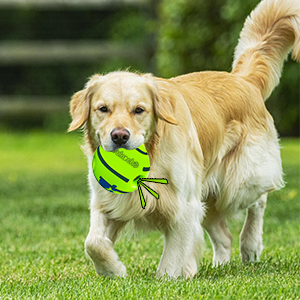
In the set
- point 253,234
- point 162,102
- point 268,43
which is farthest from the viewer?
point 268,43

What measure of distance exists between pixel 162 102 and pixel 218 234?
4.40ft

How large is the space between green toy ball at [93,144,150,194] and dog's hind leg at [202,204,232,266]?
112 centimetres

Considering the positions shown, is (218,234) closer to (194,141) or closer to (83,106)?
(194,141)

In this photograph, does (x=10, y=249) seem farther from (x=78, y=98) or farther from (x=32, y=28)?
(x=32, y=28)

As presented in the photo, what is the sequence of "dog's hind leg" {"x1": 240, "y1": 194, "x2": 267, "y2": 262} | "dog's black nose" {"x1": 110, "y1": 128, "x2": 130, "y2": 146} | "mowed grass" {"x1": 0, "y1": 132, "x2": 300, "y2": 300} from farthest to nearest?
"dog's hind leg" {"x1": 240, "y1": 194, "x2": 267, "y2": 262}, "dog's black nose" {"x1": 110, "y1": 128, "x2": 130, "y2": 146}, "mowed grass" {"x1": 0, "y1": 132, "x2": 300, "y2": 300}

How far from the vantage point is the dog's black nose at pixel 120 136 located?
336 centimetres

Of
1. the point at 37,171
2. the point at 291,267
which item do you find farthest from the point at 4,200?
the point at 291,267

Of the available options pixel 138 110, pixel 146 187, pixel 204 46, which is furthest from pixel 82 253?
pixel 204 46

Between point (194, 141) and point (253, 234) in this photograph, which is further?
point (253, 234)

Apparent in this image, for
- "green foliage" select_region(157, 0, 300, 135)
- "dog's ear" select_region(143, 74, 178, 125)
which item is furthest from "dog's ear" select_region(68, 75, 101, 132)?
"green foliage" select_region(157, 0, 300, 135)

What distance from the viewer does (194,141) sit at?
3896mm

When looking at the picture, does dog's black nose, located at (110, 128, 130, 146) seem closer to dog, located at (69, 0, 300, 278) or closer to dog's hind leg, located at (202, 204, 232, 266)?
dog, located at (69, 0, 300, 278)

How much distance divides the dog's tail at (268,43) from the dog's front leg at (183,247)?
4.51ft

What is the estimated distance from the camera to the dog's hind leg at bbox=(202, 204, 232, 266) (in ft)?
15.0
